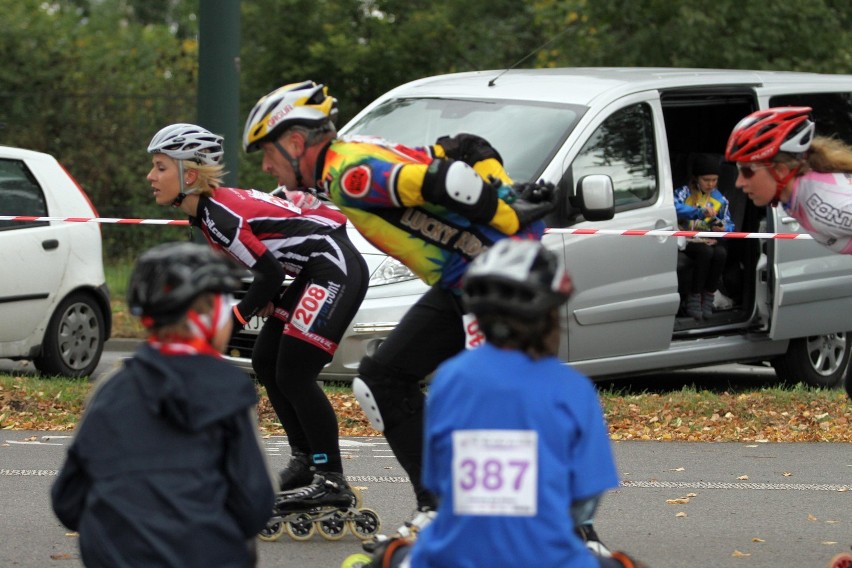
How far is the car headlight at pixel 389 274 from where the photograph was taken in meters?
9.72

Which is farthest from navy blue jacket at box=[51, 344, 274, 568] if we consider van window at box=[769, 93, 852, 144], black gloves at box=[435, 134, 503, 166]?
van window at box=[769, 93, 852, 144]

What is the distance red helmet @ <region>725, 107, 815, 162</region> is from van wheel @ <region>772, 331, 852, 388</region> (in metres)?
6.05

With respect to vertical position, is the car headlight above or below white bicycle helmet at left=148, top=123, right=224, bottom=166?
below

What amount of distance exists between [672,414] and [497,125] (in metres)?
2.19

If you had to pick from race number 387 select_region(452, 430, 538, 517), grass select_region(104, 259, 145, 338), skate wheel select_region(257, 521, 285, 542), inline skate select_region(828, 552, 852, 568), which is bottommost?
grass select_region(104, 259, 145, 338)

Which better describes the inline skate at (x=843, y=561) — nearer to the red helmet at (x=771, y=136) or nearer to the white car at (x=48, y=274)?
the red helmet at (x=771, y=136)

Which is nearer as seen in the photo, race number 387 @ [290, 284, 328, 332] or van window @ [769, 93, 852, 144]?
race number 387 @ [290, 284, 328, 332]

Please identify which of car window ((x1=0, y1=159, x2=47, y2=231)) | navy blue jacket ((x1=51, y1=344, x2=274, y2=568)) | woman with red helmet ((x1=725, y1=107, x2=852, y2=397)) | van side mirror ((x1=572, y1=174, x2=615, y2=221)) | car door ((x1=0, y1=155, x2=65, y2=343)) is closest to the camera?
navy blue jacket ((x1=51, y1=344, x2=274, y2=568))

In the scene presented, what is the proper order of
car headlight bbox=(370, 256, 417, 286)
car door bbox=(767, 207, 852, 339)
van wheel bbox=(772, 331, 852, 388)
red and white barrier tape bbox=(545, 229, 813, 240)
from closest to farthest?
1. car headlight bbox=(370, 256, 417, 286)
2. red and white barrier tape bbox=(545, 229, 813, 240)
3. car door bbox=(767, 207, 852, 339)
4. van wheel bbox=(772, 331, 852, 388)

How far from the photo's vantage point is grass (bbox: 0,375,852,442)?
31.2 feet

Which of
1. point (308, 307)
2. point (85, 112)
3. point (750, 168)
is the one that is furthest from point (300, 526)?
point (85, 112)

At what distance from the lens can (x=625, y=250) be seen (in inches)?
400

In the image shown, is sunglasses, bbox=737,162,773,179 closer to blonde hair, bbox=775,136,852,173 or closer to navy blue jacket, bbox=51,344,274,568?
blonde hair, bbox=775,136,852,173

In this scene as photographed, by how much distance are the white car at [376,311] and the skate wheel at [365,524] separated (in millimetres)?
3037
